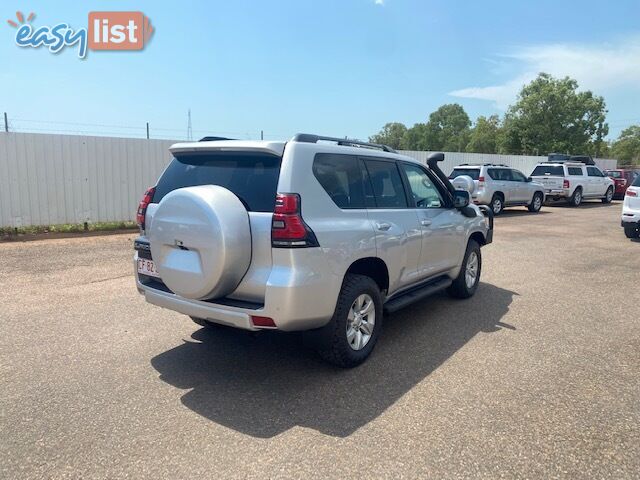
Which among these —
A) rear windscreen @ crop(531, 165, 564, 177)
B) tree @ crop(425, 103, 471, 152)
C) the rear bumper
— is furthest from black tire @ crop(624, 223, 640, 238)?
tree @ crop(425, 103, 471, 152)

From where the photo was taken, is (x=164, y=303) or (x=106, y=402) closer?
(x=106, y=402)

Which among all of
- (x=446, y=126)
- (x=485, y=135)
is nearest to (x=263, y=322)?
(x=485, y=135)

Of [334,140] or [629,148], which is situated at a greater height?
[629,148]

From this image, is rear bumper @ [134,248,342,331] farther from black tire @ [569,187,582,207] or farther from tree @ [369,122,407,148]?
tree @ [369,122,407,148]

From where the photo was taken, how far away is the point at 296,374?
3.84 metres

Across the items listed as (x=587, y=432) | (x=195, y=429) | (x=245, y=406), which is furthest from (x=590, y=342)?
(x=195, y=429)

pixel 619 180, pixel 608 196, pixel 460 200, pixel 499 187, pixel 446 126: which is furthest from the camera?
pixel 446 126

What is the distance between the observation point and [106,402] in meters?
3.33

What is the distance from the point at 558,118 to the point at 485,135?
32.7m

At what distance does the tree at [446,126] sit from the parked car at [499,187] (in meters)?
88.0

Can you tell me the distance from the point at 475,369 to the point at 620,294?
378cm

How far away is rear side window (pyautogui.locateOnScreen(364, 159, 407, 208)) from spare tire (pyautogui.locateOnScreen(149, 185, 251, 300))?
1.42 m

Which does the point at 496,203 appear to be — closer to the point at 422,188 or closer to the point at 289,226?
the point at 422,188

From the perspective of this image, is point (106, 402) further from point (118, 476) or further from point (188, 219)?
point (188, 219)
